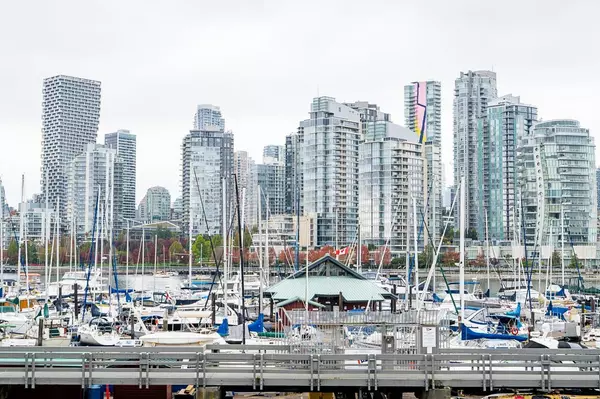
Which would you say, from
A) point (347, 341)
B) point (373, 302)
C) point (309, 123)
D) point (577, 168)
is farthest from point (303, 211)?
point (347, 341)

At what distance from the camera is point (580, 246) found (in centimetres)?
15675

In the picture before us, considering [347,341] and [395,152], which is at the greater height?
[395,152]

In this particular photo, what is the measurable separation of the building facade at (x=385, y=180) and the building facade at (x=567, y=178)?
2160 cm

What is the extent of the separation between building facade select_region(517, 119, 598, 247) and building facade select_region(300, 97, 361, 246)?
117 ft

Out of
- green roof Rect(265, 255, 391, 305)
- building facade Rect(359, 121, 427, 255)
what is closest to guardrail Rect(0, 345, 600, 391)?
green roof Rect(265, 255, 391, 305)

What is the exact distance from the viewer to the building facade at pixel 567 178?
159 metres

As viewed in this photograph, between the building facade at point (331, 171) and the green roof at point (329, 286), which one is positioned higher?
the building facade at point (331, 171)

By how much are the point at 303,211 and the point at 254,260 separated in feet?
103

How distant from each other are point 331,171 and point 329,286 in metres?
128

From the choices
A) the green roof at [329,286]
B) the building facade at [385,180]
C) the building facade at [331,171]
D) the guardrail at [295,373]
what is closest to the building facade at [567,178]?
the building facade at [385,180]

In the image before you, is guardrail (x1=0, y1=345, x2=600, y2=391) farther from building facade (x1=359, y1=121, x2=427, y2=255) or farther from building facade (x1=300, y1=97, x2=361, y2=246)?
building facade (x1=300, y1=97, x2=361, y2=246)

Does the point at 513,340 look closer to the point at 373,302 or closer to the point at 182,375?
the point at 373,302

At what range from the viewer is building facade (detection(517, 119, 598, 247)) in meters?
159

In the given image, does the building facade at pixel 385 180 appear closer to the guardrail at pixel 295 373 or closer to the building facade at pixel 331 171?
the building facade at pixel 331 171
